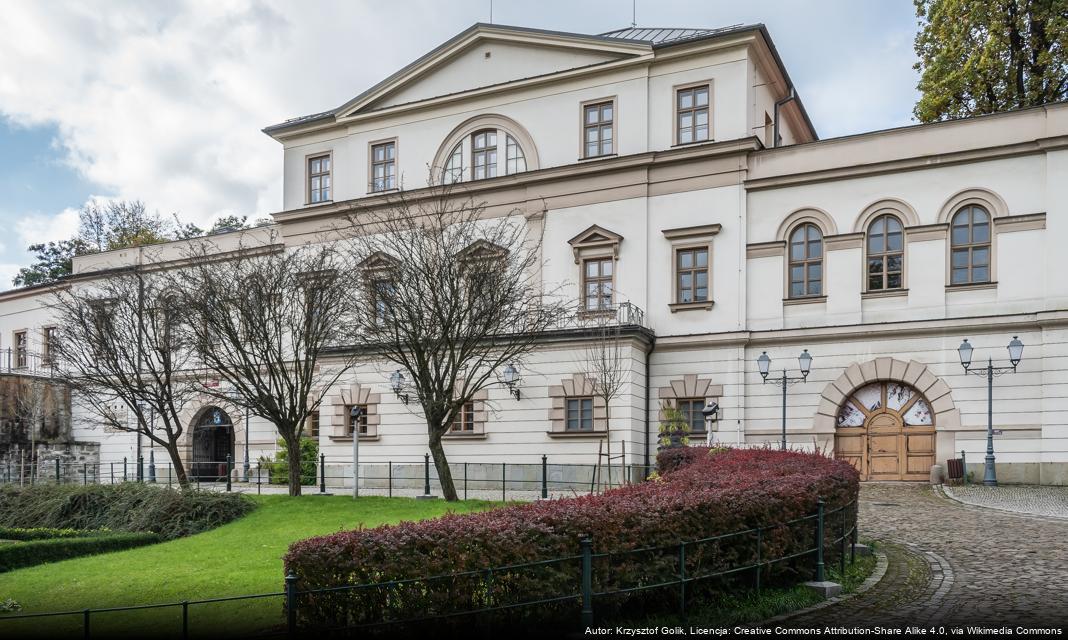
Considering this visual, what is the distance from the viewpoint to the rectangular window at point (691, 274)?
100ft

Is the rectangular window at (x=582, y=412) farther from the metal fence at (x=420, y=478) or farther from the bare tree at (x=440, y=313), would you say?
the bare tree at (x=440, y=313)

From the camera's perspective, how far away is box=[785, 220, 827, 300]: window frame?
1148 inches

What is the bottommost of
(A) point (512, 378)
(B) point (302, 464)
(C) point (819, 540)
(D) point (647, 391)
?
(B) point (302, 464)

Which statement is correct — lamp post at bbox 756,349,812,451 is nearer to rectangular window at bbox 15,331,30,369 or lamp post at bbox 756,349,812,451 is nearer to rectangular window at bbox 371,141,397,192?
rectangular window at bbox 371,141,397,192

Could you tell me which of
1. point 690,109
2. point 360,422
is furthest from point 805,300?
point 360,422

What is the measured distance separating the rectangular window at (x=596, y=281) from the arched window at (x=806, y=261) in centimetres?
575

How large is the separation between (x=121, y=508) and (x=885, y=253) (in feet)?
71.5

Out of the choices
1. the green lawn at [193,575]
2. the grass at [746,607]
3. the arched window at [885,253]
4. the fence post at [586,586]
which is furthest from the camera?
the arched window at [885,253]

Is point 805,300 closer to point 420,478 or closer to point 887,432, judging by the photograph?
point 887,432

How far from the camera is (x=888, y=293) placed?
28.0m

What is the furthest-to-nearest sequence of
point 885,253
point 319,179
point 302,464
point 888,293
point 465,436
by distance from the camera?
point 319,179, point 302,464, point 465,436, point 885,253, point 888,293

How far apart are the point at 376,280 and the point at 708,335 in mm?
10650

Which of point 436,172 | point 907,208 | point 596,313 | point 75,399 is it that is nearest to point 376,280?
point 596,313

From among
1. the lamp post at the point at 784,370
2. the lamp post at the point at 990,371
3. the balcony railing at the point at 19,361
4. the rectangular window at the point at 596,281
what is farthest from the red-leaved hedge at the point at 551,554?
the balcony railing at the point at 19,361
